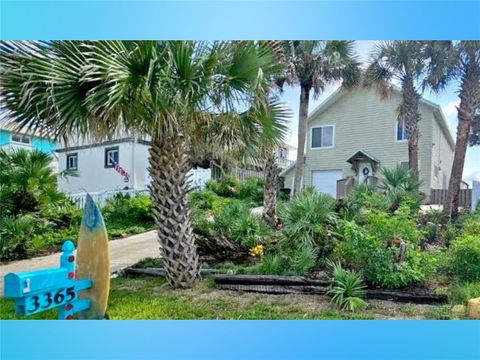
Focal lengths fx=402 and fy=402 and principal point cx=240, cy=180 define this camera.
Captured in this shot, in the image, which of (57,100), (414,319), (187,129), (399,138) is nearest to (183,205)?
A: (187,129)

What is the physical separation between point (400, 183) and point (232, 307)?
3057 mm

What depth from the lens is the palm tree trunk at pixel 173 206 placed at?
4.13m

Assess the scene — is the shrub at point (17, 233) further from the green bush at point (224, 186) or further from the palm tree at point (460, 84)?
the palm tree at point (460, 84)

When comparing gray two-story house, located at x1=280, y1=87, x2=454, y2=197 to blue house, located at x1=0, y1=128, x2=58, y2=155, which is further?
gray two-story house, located at x1=280, y1=87, x2=454, y2=197

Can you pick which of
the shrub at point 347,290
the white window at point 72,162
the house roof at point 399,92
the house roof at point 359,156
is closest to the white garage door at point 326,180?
the house roof at point 359,156

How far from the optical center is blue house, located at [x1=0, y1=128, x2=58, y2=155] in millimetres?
4171

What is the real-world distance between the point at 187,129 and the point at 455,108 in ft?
12.4

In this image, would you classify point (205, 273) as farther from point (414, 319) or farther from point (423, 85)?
point (423, 85)

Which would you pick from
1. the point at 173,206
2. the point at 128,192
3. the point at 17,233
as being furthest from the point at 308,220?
the point at 17,233

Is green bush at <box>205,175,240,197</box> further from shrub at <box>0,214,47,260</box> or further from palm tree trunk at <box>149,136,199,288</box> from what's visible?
shrub at <box>0,214,47,260</box>

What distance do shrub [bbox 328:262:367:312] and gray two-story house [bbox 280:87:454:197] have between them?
1.53 m

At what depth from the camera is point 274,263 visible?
15.0 ft

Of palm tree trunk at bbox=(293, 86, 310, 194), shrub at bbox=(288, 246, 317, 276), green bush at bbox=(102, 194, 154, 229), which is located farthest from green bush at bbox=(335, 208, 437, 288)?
green bush at bbox=(102, 194, 154, 229)

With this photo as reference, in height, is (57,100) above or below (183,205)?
above
